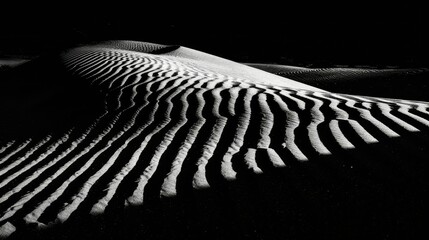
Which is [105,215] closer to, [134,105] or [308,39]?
[134,105]

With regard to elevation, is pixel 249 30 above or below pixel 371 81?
below

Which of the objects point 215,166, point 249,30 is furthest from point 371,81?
point 249,30

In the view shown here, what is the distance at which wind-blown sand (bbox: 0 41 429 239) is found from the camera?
82.4 inches

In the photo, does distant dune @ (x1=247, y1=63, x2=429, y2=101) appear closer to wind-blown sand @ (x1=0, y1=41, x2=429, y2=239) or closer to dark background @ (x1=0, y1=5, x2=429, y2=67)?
dark background @ (x1=0, y1=5, x2=429, y2=67)

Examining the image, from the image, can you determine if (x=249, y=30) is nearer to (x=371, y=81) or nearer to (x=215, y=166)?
(x=371, y=81)

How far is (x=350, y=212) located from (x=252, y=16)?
23.3 metres

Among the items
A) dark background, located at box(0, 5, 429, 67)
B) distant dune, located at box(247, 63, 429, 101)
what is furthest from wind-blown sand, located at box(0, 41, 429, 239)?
dark background, located at box(0, 5, 429, 67)

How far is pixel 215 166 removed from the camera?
9.21 ft

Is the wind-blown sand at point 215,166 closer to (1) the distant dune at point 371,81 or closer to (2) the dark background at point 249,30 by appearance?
(1) the distant dune at point 371,81

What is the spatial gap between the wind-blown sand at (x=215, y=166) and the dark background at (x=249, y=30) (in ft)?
46.3

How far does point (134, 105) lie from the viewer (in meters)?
4.69

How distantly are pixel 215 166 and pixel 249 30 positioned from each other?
22.4 meters

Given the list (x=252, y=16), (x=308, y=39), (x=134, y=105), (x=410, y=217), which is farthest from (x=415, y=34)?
(x=410, y=217)

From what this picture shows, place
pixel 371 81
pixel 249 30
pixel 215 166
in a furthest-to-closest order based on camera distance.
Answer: pixel 249 30 → pixel 371 81 → pixel 215 166
